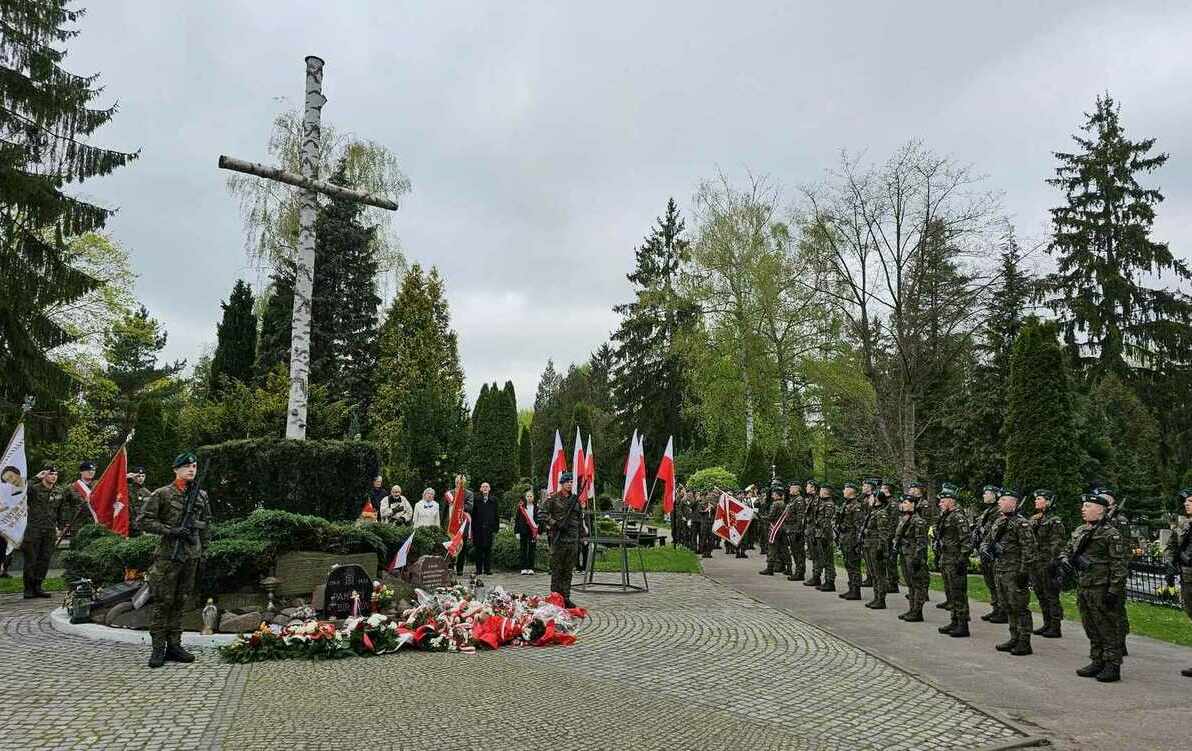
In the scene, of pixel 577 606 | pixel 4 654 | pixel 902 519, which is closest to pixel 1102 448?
pixel 902 519

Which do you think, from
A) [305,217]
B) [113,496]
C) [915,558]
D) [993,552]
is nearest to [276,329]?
[113,496]

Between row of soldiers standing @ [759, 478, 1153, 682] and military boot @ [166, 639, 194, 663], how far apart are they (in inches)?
343

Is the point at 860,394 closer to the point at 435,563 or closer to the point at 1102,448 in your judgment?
the point at 1102,448

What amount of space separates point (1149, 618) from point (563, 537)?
9142 mm

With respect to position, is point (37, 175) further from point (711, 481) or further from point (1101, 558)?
point (711, 481)

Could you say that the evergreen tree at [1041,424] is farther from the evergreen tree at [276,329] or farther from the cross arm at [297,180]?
the evergreen tree at [276,329]

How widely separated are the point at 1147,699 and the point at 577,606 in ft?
23.0

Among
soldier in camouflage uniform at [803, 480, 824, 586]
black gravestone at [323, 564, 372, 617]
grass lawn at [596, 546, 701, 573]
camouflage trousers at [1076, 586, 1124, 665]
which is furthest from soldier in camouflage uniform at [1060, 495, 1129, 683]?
grass lawn at [596, 546, 701, 573]

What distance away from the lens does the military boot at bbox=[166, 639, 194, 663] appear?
7559 mm

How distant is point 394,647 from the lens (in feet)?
27.7

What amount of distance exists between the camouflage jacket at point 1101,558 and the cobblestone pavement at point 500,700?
7.29ft

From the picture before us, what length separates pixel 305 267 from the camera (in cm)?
1176

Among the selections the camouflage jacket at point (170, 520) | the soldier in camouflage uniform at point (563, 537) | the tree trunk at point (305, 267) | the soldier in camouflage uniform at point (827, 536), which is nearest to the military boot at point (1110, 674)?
the soldier in camouflage uniform at point (563, 537)

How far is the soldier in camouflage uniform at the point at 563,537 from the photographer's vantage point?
11867 millimetres
